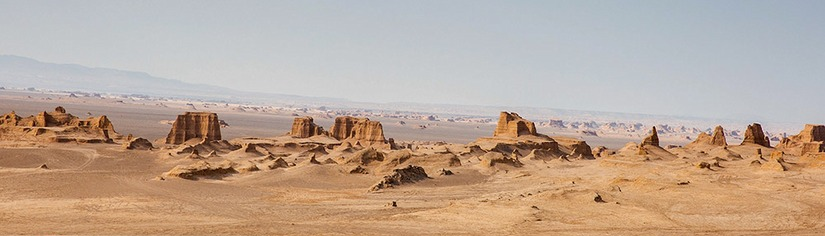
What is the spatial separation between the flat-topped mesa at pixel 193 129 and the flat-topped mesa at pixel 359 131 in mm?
18821

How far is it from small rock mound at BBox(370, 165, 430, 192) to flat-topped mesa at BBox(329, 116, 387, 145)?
46.3 metres

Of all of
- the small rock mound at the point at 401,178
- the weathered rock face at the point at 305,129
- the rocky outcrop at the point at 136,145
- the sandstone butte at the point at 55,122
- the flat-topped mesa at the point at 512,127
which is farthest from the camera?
the weathered rock face at the point at 305,129

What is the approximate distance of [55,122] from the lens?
87.7 m

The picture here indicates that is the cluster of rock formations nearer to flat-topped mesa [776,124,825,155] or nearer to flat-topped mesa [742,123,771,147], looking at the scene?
flat-topped mesa [742,123,771,147]

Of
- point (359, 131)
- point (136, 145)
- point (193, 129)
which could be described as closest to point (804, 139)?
point (359, 131)

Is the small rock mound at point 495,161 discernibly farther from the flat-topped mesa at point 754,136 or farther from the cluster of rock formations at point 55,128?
the flat-topped mesa at point 754,136

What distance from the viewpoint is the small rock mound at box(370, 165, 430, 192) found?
159 feet

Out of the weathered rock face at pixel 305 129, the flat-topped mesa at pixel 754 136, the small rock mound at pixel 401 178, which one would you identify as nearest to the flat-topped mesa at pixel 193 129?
the weathered rock face at pixel 305 129

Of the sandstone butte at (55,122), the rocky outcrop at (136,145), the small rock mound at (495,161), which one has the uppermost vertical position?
the sandstone butte at (55,122)

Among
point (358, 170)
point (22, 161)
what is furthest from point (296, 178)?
point (22, 161)

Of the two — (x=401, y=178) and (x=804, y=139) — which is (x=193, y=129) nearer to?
(x=401, y=178)

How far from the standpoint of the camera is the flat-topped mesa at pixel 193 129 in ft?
305

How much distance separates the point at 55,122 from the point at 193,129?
48.7 ft

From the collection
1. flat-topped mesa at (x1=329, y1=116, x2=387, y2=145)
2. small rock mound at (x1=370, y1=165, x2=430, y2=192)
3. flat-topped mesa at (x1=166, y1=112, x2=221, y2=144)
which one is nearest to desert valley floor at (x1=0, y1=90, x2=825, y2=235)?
small rock mound at (x1=370, y1=165, x2=430, y2=192)
